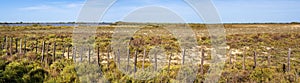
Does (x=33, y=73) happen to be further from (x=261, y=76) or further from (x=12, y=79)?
(x=261, y=76)

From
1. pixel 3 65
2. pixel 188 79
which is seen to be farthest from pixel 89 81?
pixel 3 65

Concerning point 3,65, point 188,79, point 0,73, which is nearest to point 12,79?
point 0,73

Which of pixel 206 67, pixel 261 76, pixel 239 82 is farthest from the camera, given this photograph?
pixel 206 67

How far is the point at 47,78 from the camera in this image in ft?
40.8

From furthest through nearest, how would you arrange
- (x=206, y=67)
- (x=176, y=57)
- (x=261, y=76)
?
1. (x=176, y=57)
2. (x=206, y=67)
3. (x=261, y=76)

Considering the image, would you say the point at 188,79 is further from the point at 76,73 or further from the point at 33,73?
the point at 33,73

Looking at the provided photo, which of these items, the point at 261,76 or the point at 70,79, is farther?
the point at 261,76

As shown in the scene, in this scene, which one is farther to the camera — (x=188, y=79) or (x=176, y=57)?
(x=176, y=57)

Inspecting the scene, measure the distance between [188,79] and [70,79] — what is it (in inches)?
148

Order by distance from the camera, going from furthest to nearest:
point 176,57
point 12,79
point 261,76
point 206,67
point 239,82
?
point 176,57, point 206,67, point 261,76, point 239,82, point 12,79

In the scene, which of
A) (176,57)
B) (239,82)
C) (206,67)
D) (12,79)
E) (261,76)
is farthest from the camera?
(176,57)

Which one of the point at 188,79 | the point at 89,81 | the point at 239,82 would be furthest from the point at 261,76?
the point at 89,81

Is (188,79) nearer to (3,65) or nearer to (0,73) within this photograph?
(0,73)

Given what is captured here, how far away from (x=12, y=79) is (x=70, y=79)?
1725mm
